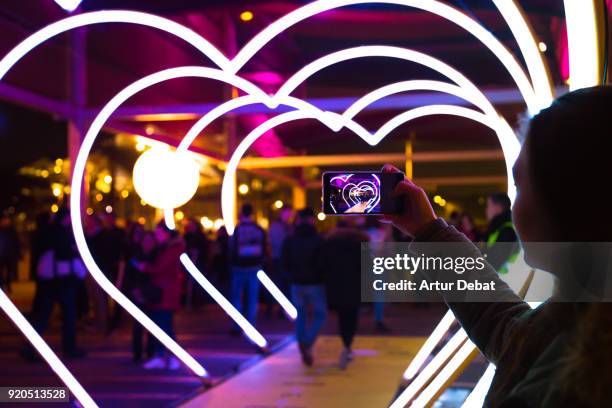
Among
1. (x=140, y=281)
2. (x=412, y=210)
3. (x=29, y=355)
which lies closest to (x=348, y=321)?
(x=140, y=281)

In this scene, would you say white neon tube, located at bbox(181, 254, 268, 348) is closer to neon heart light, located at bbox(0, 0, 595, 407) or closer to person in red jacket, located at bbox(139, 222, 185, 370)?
neon heart light, located at bbox(0, 0, 595, 407)

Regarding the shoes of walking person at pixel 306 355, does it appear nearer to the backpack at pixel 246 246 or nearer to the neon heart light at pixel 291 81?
the backpack at pixel 246 246

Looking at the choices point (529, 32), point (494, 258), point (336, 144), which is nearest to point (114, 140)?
point (336, 144)

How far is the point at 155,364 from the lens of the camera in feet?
25.9

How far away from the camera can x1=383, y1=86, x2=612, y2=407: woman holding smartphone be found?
91cm

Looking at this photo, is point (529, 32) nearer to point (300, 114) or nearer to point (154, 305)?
point (300, 114)

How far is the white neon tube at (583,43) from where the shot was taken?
2.74m

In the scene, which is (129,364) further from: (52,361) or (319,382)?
(52,361)

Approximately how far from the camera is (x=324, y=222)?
21.2 m

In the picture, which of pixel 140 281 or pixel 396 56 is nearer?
pixel 396 56

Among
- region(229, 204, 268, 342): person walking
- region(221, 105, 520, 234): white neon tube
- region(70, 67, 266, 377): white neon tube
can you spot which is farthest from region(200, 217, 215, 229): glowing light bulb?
region(70, 67, 266, 377): white neon tube

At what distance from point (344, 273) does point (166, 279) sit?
6.87 ft

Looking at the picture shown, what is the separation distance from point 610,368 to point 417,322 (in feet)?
35.0

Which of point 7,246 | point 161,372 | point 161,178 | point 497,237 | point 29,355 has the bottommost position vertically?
point 161,372
